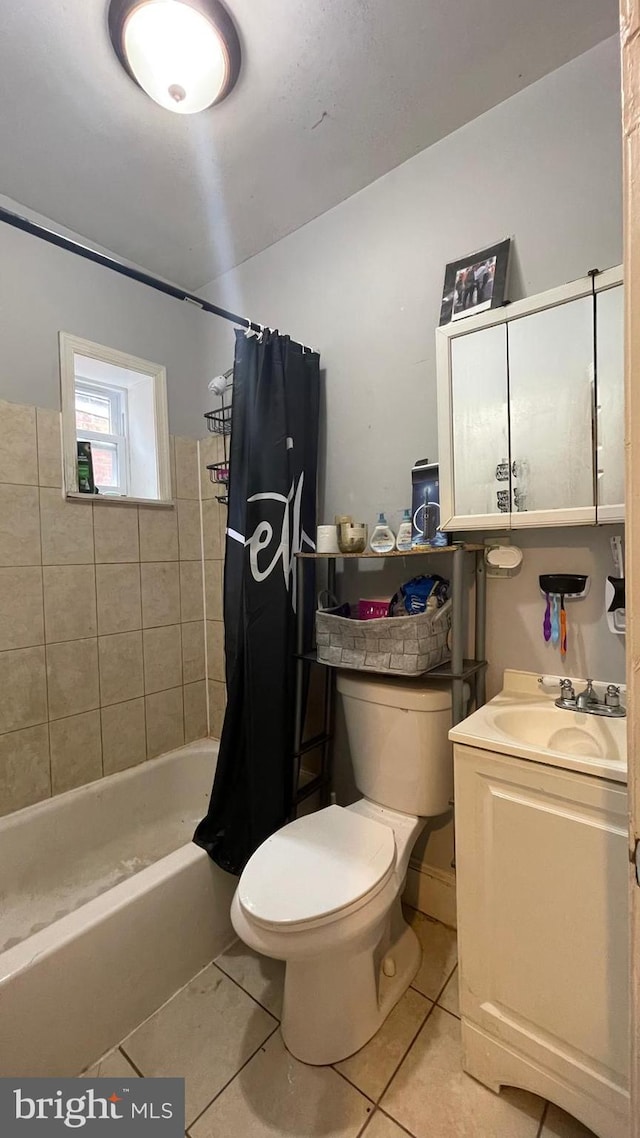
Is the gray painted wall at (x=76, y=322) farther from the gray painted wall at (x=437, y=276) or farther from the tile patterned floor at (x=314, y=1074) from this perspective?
the tile patterned floor at (x=314, y=1074)

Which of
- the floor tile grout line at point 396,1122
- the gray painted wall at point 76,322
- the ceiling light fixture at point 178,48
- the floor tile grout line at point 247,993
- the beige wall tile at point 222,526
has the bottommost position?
the floor tile grout line at point 247,993

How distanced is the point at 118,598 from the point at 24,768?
684 mm

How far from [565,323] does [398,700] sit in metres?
1.09

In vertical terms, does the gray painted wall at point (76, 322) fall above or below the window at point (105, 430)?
above

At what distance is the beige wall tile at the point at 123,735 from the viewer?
1.89 m

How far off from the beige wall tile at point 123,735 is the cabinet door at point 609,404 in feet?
6.05

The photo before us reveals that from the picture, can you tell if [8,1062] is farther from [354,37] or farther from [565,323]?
[354,37]

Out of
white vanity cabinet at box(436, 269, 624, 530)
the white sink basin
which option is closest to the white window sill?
white vanity cabinet at box(436, 269, 624, 530)

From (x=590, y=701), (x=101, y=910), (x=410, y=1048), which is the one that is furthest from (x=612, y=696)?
(x=101, y=910)

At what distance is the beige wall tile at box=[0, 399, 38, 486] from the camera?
64.1 inches

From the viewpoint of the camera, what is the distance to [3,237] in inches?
64.1

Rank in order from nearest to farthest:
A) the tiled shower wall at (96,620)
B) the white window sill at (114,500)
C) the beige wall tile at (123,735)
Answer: the tiled shower wall at (96,620), the white window sill at (114,500), the beige wall tile at (123,735)

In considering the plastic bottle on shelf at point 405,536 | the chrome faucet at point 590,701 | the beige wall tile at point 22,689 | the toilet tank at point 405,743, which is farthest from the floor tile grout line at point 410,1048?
the beige wall tile at point 22,689

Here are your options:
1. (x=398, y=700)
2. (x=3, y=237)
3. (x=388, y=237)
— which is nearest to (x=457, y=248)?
(x=388, y=237)
